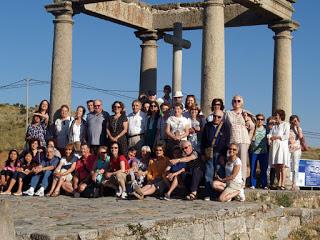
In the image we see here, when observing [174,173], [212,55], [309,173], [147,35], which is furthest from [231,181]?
[147,35]

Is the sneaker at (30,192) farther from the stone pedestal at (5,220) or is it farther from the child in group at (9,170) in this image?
the stone pedestal at (5,220)

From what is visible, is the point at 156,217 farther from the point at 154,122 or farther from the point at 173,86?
the point at 173,86

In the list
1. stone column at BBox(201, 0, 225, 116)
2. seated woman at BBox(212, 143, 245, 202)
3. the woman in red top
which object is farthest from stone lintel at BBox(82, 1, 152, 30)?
seated woman at BBox(212, 143, 245, 202)

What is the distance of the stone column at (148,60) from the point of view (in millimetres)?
22734

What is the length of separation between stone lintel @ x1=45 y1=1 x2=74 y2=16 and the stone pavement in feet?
24.1

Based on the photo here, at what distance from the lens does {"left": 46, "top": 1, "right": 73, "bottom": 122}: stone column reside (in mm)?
18672

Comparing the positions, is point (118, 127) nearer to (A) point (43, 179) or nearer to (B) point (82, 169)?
(B) point (82, 169)

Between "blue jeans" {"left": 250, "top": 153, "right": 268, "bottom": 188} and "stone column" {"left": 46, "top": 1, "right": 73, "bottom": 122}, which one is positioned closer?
"blue jeans" {"left": 250, "top": 153, "right": 268, "bottom": 188}

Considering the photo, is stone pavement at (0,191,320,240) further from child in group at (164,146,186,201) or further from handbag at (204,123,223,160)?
handbag at (204,123,223,160)

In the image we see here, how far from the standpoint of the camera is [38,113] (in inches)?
623

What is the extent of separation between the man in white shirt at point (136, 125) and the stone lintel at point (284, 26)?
24.5 ft

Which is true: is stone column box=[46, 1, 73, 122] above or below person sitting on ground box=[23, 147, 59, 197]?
above

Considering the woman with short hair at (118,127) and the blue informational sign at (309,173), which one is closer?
the woman with short hair at (118,127)

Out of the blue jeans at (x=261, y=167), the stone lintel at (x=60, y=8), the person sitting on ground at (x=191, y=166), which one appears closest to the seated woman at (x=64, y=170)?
the person sitting on ground at (x=191, y=166)
